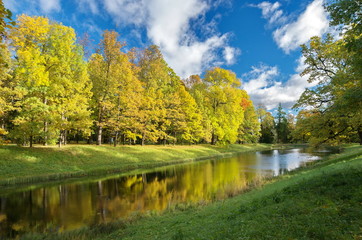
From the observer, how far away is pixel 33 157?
1994cm

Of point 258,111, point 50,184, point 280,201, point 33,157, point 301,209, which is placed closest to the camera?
point 301,209

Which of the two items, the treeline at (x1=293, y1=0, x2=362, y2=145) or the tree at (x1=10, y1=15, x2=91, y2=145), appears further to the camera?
the tree at (x1=10, y1=15, x2=91, y2=145)

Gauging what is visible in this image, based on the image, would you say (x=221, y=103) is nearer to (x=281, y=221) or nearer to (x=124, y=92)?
(x=124, y=92)

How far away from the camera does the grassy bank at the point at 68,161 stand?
704 inches

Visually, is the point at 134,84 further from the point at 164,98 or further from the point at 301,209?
the point at 301,209

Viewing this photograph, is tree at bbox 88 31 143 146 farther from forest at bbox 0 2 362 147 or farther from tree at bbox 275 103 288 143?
tree at bbox 275 103 288 143

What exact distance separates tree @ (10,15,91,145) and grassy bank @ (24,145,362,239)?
1592 centimetres

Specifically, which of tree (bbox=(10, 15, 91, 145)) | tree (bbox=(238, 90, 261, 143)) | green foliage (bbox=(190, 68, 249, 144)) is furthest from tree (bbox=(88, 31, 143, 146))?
tree (bbox=(238, 90, 261, 143))

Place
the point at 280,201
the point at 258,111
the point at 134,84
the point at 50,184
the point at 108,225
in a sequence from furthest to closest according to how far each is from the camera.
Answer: the point at 258,111 → the point at 134,84 → the point at 50,184 → the point at 108,225 → the point at 280,201

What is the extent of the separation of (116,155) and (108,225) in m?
17.9

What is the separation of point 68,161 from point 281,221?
21331mm

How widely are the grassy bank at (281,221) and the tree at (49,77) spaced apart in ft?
52.2

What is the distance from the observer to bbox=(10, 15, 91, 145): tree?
20.7 m

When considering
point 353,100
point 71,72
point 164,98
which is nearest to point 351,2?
point 353,100
